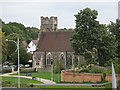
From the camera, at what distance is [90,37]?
5125 centimetres

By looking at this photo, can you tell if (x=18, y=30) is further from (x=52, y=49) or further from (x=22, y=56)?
(x=52, y=49)

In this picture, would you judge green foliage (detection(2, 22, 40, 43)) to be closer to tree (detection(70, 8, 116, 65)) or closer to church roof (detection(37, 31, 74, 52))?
church roof (detection(37, 31, 74, 52))

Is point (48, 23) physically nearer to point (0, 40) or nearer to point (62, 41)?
point (62, 41)

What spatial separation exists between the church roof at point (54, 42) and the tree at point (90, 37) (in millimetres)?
17235

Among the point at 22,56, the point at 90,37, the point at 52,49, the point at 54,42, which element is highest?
the point at 54,42

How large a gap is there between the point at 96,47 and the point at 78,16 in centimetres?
681

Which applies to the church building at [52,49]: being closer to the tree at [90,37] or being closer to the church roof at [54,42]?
the church roof at [54,42]

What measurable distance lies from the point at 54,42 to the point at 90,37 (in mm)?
21049

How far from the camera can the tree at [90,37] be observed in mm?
51094

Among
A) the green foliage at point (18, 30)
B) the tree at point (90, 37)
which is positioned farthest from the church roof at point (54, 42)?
the green foliage at point (18, 30)

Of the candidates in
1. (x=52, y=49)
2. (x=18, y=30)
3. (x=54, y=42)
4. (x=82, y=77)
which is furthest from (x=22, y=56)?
(x=18, y=30)

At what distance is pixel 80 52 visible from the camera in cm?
5112

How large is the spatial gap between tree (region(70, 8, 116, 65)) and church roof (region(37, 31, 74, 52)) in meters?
17.2

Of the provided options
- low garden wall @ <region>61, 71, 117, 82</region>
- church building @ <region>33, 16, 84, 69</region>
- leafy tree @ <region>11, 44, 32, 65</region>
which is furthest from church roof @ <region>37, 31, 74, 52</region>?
low garden wall @ <region>61, 71, 117, 82</region>
